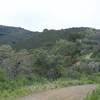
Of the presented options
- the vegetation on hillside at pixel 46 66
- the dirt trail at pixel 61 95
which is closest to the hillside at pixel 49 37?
the vegetation on hillside at pixel 46 66

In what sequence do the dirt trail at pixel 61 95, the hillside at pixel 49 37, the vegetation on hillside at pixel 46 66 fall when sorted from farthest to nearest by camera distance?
1. the hillside at pixel 49 37
2. the vegetation on hillside at pixel 46 66
3. the dirt trail at pixel 61 95

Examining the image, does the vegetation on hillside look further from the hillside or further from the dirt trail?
the dirt trail

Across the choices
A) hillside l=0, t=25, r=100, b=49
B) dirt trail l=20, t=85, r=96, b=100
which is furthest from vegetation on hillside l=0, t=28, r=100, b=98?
dirt trail l=20, t=85, r=96, b=100

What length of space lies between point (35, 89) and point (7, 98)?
1863 millimetres

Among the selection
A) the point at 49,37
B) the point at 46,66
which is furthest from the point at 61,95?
the point at 49,37

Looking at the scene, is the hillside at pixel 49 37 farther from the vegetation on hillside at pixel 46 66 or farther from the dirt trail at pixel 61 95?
A: the dirt trail at pixel 61 95

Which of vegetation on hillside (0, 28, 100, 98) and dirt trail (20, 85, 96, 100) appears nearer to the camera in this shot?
dirt trail (20, 85, 96, 100)

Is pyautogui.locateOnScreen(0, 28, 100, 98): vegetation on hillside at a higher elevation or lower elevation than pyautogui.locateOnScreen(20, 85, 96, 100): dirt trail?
lower

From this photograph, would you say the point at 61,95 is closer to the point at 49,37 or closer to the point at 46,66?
the point at 46,66

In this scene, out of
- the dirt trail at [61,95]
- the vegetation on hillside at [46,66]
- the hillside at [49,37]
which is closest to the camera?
the dirt trail at [61,95]

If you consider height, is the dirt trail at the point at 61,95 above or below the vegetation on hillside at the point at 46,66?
above

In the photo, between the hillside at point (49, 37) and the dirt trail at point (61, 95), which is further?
the hillside at point (49, 37)

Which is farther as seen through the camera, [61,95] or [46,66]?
[46,66]

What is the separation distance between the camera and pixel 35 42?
8119cm
